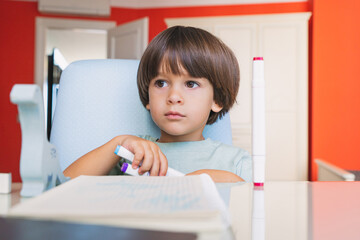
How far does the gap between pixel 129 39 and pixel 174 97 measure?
Answer: 11.7 ft

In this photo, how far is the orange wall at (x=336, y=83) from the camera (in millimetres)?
3998

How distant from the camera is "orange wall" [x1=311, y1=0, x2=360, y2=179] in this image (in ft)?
13.1

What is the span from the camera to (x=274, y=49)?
4.13 metres

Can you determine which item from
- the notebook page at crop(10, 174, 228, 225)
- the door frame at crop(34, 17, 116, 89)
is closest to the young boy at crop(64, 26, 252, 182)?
the notebook page at crop(10, 174, 228, 225)

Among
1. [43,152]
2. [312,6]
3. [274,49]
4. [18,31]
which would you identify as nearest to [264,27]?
[274,49]

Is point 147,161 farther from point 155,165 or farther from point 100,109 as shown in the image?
→ point 100,109

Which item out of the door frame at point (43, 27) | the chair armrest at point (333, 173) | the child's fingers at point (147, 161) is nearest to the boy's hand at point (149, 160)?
the child's fingers at point (147, 161)

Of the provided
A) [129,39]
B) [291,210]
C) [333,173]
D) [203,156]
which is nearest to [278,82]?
[129,39]

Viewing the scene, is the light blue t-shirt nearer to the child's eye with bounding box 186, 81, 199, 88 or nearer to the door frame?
the child's eye with bounding box 186, 81, 199, 88

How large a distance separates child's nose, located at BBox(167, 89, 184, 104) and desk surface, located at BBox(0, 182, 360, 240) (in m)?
0.36

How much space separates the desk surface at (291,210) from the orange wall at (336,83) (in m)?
3.68

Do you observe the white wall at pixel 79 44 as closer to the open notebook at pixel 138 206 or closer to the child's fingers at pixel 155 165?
the child's fingers at pixel 155 165

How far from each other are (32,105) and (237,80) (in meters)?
0.74

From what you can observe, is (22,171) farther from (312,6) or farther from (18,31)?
(18,31)
